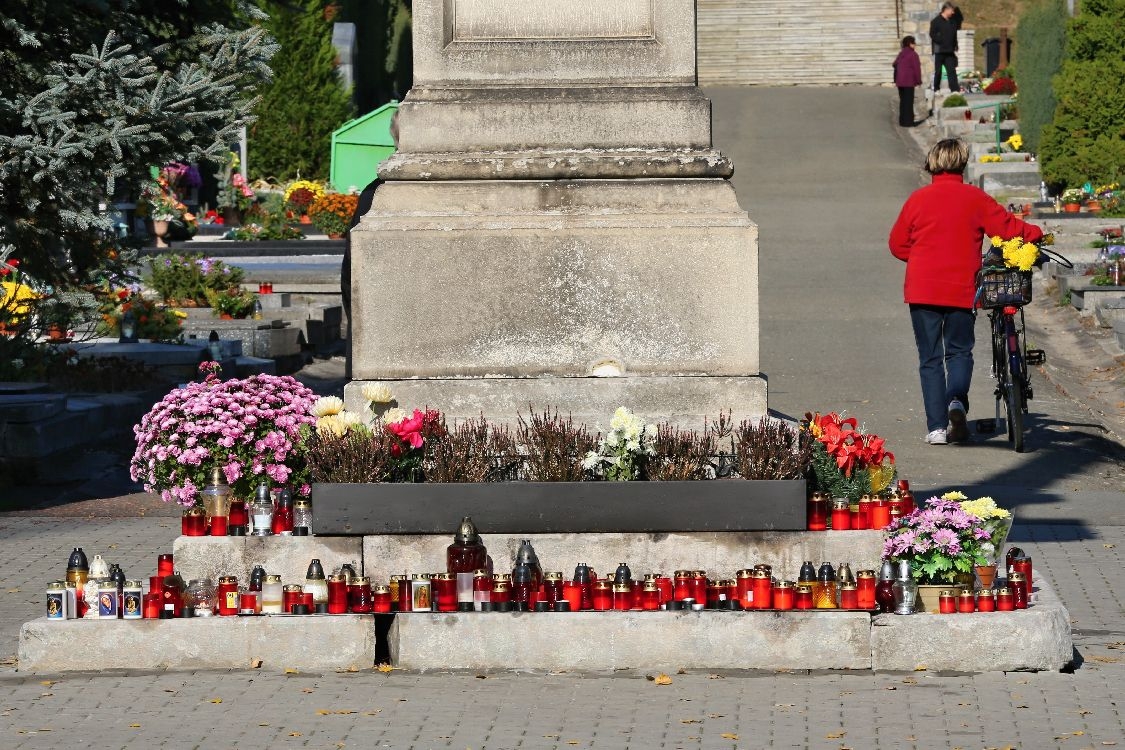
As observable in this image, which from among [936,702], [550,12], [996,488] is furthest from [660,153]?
[996,488]

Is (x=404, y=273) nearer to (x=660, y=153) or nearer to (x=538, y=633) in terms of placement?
(x=660, y=153)

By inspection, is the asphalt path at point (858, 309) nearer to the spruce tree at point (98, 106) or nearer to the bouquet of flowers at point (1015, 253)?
the bouquet of flowers at point (1015, 253)

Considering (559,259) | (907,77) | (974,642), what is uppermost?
(907,77)

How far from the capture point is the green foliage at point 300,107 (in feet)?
115

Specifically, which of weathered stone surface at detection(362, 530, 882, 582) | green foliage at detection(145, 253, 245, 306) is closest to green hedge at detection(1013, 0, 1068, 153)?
green foliage at detection(145, 253, 245, 306)

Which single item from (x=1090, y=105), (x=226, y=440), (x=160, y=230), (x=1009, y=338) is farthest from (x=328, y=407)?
(x=160, y=230)

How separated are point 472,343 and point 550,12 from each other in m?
1.45

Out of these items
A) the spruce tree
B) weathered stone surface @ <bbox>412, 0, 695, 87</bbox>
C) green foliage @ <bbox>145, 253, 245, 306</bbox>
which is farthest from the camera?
green foliage @ <bbox>145, 253, 245, 306</bbox>

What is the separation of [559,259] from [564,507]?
1.16 meters

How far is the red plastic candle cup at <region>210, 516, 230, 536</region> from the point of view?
298 inches

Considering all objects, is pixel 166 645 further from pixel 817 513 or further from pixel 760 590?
pixel 817 513

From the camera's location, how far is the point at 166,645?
698 cm

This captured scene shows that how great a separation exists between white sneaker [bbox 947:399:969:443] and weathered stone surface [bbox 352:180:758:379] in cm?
479

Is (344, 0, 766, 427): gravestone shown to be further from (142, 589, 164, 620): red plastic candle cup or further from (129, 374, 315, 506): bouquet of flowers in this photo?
(142, 589, 164, 620): red plastic candle cup
